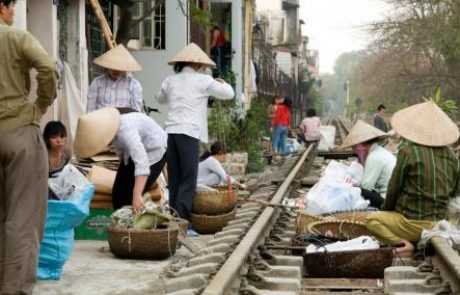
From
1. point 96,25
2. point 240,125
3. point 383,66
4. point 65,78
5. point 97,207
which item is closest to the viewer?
A: point 97,207

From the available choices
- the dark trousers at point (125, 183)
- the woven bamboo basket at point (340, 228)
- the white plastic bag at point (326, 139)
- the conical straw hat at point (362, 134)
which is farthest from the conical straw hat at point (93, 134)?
the white plastic bag at point (326, 139)

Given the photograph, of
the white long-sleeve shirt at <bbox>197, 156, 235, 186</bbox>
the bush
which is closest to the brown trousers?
the white long-sleeve shirt at <bbox>197, 156, 235, 186</bbox>

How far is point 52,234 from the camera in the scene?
6141 mm

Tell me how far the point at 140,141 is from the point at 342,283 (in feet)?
7.54

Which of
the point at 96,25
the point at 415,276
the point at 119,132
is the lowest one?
the point at 415,276

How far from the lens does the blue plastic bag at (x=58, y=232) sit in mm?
6051

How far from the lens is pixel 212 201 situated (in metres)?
9.27

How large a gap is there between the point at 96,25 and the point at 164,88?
765cm

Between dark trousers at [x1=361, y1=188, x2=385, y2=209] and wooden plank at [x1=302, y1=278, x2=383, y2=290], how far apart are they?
234 cm

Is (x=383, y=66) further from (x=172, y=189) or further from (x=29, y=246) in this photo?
(x=29, y=246)

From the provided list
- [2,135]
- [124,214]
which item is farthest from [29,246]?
[124,214]

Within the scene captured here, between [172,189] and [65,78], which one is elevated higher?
[65,78]

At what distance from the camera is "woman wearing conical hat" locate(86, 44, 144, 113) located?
29.0 feet

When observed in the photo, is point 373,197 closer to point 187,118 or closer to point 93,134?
point 187,118
